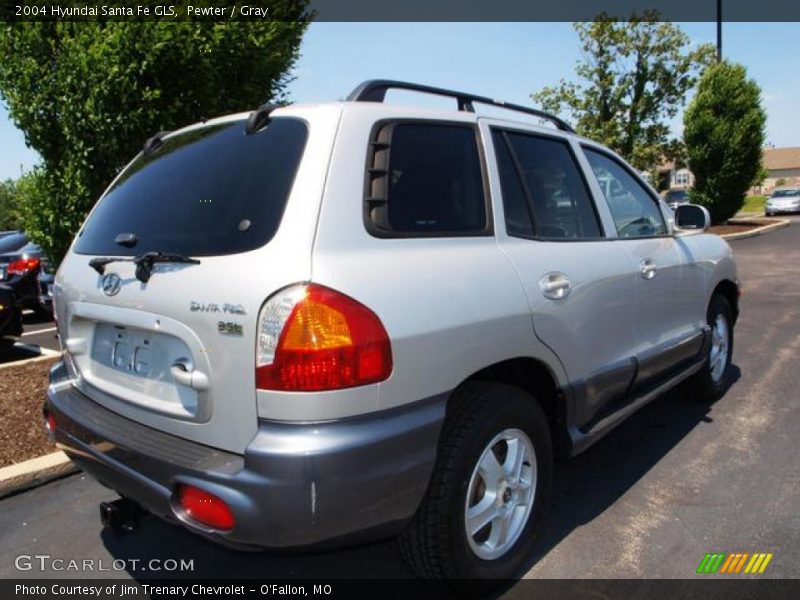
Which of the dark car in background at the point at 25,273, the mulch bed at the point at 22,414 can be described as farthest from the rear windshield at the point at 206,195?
the dark car in background at the point at 25,273

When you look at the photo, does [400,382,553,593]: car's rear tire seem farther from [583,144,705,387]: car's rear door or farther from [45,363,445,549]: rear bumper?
[583,144,705,387]: car's rear door

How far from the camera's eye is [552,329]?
2576 millimetres

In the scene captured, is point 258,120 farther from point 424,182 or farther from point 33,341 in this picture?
point 33,341

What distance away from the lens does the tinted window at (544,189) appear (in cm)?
270

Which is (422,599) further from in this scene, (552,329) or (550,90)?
(550,90)

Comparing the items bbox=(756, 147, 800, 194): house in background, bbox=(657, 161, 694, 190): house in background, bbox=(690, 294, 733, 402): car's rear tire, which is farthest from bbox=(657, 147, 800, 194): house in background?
bbox=(690, 294, 733, 402): car's rear tire

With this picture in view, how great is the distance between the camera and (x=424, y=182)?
238 cm

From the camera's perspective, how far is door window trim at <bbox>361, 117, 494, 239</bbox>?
2.11m

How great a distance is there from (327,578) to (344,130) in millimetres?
1798

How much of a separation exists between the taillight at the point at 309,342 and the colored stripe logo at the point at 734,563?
1.76 meters

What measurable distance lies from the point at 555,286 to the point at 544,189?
0.56m

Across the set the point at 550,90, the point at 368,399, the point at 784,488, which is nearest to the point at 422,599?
the point at 368,399

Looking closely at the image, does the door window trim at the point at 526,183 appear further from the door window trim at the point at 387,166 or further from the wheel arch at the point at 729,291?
the wheel arch at the point at 729,291

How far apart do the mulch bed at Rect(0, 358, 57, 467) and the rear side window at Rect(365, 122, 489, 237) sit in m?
2.99
